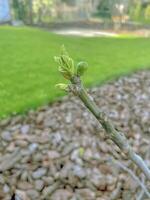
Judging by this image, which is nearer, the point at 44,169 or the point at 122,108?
the point at 44,169

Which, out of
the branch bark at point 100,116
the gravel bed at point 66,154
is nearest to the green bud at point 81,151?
the gravel bed at point 66,154

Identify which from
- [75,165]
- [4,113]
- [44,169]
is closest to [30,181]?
[44,169]

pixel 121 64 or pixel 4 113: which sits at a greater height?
pixel 4 113

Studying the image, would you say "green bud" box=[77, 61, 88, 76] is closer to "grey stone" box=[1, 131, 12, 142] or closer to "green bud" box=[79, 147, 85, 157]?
"green bud" box=[79, 147, 85, 157]

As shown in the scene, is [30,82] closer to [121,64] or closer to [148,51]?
[121,64]

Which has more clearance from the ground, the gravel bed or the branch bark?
the branch bark

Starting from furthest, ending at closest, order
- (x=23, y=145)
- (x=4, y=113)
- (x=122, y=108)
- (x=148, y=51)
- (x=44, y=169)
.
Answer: (x=148, y=51)
(x=122, y=108)
(x=4, y=113)
(x=23, y=145)
(x=44, y=169)

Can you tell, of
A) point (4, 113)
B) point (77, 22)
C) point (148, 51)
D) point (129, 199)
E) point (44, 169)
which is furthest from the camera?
point (77, 22)

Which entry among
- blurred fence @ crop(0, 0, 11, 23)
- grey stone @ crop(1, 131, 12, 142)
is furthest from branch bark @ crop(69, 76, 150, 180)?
blurred fence @ crop(0, 0, 11, 23)
